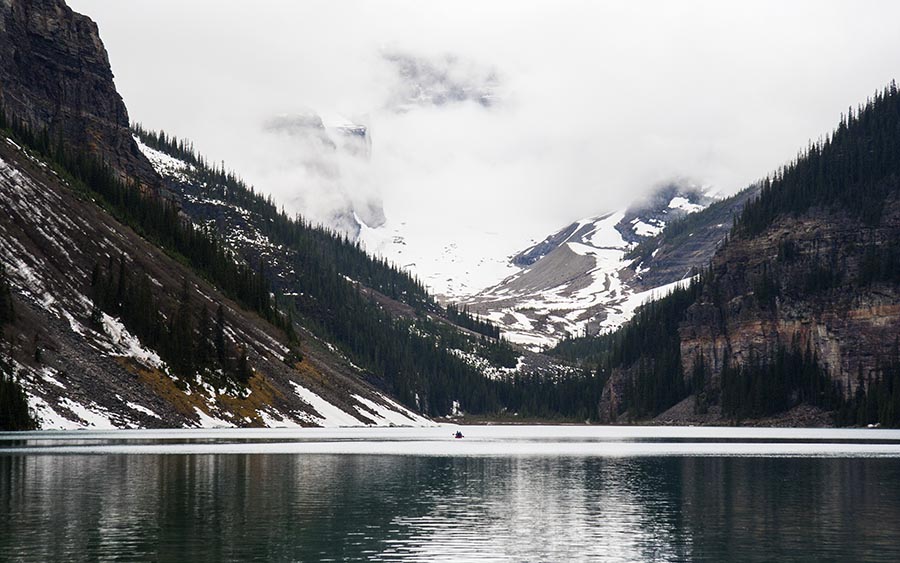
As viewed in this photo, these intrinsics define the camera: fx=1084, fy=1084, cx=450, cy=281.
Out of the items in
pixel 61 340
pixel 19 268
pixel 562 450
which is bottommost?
pixel 562 450

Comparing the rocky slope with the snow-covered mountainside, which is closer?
the snow-covered mountainside

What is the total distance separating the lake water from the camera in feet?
144

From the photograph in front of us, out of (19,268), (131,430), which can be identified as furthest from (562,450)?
(19,268)

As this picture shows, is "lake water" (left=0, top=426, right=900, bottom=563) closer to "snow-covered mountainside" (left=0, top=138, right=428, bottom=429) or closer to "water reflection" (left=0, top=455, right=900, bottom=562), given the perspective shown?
"water reflection" (left=0, top=455, right=900, bottom=562)

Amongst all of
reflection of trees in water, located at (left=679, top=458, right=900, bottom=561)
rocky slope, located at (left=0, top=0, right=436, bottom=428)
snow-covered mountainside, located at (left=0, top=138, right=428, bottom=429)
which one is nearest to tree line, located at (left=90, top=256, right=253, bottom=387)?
rocky slope, located at (left=0, top=0, right=436, bottom=428)

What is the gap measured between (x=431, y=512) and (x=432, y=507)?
2133 mm

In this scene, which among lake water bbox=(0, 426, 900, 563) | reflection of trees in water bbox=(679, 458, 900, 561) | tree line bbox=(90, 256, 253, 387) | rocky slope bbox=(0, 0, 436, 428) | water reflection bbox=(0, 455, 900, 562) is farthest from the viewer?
tree line bbox=(90, 256, 253, 387)

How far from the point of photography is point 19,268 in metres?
152

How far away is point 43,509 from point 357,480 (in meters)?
25.7

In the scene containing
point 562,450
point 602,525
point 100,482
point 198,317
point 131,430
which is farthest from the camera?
point 198,317

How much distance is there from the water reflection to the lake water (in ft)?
0.40

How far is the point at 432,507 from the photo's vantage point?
59312 mm

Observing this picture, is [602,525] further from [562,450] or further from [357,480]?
[562,450]

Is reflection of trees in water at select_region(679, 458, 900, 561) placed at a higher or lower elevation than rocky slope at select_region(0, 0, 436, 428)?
lower
